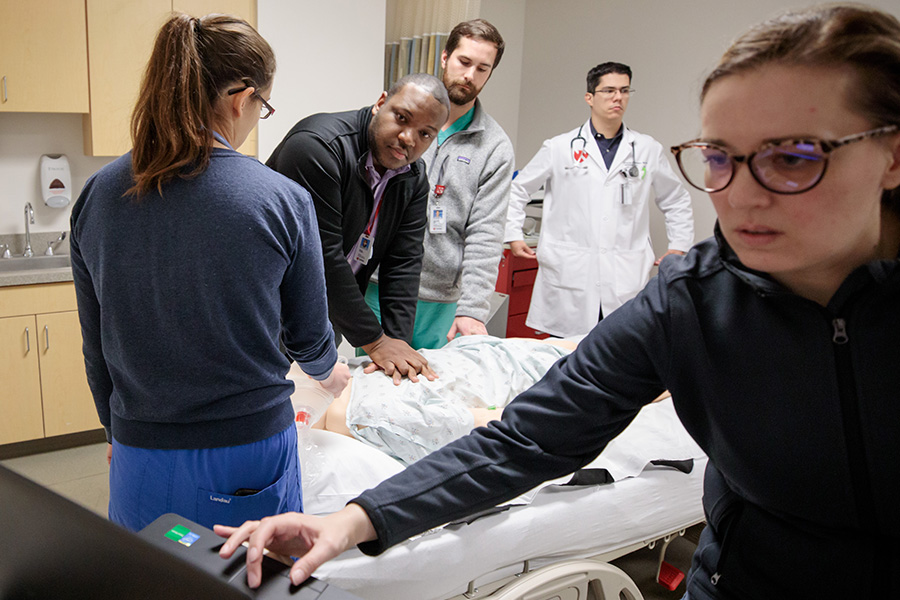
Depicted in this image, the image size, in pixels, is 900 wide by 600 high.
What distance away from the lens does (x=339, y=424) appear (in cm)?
198

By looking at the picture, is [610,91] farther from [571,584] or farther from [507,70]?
[571,584]

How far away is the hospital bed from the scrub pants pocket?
0.58ft

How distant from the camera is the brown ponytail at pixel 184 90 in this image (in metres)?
1.19

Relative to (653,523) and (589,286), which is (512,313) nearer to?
(589,286)

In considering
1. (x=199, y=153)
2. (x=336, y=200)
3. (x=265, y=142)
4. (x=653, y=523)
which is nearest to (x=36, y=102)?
(x=265, y=142)

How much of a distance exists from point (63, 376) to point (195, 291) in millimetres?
2457

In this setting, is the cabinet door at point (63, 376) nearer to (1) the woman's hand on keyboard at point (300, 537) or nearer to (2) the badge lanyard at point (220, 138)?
(2) the badge lanyard at point (220, 138)

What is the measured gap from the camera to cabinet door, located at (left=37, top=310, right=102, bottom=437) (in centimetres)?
316

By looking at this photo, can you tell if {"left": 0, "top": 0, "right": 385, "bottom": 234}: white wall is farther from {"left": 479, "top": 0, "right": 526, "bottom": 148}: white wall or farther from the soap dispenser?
{"left": 479, "top": 0, "right": 526, "bottom": 148}: white wall

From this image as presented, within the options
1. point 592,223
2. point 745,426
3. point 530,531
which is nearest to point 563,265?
point 592,223

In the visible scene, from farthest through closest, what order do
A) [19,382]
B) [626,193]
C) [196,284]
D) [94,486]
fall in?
1. [626,193]
2. [19,382]
3. [94,486]
4. [196,284]

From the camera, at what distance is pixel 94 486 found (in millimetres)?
3012

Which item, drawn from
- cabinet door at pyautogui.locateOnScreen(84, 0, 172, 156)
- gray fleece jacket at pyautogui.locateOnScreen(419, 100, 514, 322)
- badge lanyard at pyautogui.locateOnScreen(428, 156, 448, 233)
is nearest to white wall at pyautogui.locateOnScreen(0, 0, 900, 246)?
cabinet door at pyautogui.locateOnScreen(84, 0, 172, 156)

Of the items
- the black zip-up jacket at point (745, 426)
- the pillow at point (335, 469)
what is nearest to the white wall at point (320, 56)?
the pillow at point (335, 469)
